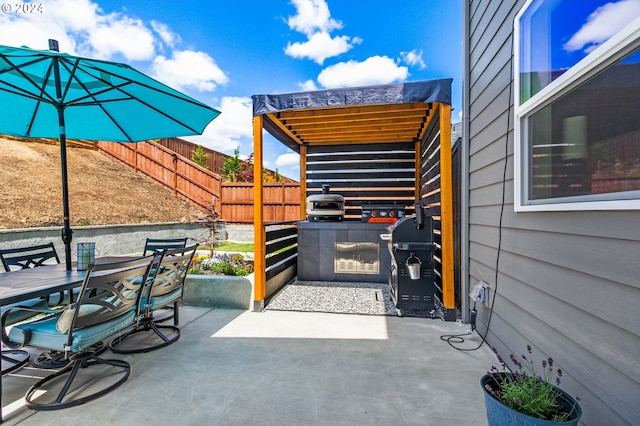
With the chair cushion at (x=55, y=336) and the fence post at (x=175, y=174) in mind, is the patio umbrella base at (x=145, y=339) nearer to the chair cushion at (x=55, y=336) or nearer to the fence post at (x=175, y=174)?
the chair cushion at (x=55, y=336)

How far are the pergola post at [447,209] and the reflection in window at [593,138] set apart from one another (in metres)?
1.44

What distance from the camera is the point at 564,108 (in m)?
1.69

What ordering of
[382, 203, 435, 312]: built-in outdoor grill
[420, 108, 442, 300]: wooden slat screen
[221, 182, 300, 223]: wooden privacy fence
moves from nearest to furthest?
[382, 203, 435, 312]: built-in outdoor grill < [420, 108, 442, 300]: wooden slat screen < [221, 182, 300, 223]: wooden privacy fence

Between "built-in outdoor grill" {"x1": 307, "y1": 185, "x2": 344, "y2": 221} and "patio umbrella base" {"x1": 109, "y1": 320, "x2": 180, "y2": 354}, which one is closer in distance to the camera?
"patio umbrella base" {"x1": 109, "y1": 320, "x2": 180, "y2": 354}

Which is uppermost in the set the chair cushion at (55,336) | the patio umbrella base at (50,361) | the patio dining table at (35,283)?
the patio dining table at (35,283)

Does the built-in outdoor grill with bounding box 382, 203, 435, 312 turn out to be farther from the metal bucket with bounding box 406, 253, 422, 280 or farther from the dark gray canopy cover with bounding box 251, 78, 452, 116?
the dark gray canopy cover with bounding box 251, 78, 452, 116

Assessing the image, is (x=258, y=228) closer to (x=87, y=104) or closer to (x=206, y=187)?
(x=87, y=104)

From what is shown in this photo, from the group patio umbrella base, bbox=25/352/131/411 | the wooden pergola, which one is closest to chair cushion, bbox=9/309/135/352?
patio umbrella base, bbox=25/352/131/411

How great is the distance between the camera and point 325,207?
5.34m

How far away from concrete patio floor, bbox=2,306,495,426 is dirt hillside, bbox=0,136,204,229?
20.0 ft

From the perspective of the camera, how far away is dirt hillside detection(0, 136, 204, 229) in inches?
278

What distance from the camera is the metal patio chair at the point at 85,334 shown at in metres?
1.88

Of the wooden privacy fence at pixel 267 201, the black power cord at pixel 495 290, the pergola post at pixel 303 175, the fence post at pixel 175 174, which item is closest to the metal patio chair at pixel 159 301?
the black power cord at pixel 495 290

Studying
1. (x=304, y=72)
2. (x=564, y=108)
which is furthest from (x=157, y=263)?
(x=304, y=72)
